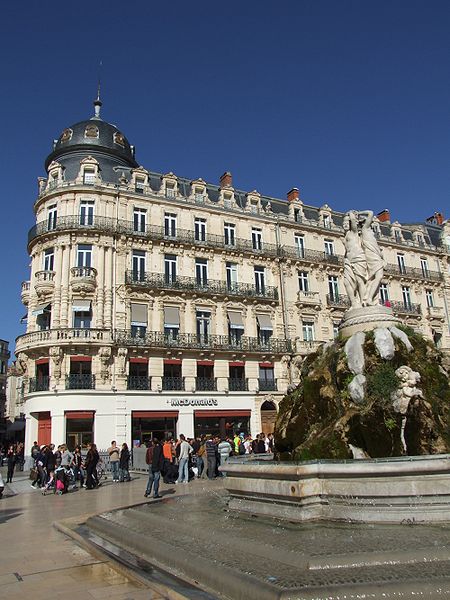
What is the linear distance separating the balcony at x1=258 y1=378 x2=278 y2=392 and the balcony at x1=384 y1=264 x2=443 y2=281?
1305 centimetres

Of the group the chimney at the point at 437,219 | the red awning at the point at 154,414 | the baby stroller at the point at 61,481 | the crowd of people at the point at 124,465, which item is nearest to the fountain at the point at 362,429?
the crowd of people at the point at 124,465

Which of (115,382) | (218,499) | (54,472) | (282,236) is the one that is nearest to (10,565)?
(218,499)

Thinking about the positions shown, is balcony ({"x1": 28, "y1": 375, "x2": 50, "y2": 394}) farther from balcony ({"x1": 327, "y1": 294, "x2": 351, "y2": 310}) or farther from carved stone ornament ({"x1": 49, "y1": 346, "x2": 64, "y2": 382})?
balcony ({"x1": 327, "y1": 294, "x2": 351, "y2": 310})

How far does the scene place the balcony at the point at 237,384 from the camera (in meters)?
30.4

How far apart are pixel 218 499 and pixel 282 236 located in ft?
87.3

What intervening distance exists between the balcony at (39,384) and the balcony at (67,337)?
1685mm

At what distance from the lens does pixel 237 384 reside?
101 ft

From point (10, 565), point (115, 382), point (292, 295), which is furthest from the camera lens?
point (292, 295)

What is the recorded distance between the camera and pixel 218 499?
10469 mm

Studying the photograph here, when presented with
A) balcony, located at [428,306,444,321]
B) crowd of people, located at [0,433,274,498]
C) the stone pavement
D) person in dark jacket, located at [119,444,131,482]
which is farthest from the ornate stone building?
the stone pavement

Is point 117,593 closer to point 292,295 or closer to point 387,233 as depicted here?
point 292,295

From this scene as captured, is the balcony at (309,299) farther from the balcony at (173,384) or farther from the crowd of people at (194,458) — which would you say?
the crowd of people at (194,458)

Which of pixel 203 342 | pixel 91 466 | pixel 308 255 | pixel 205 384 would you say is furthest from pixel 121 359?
pixel 308 255

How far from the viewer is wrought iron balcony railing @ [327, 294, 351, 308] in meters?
35.2
